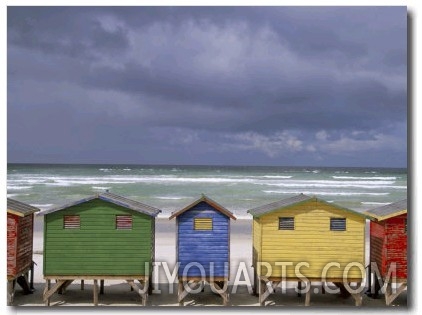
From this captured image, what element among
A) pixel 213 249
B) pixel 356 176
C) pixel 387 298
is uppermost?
pixel 356 176

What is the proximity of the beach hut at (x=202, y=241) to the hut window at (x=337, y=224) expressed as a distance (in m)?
3.31

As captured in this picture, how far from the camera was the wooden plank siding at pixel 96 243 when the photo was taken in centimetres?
2136

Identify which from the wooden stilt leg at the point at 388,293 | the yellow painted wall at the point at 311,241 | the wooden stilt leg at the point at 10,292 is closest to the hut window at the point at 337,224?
the yellow painted wall at the point at 311,241

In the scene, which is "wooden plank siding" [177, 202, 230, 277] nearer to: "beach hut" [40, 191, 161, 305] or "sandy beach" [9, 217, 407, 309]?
"beach hut" [40, 191, 161, 305]

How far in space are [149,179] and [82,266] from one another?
57.4 m

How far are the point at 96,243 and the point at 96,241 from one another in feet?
0.22

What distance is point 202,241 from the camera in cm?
2134

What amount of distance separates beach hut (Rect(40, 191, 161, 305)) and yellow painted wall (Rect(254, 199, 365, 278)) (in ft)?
12.8

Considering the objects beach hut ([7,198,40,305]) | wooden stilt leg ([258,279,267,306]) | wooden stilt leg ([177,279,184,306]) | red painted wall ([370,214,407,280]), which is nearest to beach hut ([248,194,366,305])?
wooden stilt leg ([258,279,267,306])

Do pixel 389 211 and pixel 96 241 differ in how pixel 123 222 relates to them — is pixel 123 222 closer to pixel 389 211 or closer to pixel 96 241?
pixel 96 241

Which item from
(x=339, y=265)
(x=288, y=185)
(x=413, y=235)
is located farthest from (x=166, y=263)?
(x=288, y=185)

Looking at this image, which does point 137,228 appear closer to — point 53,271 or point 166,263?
point 53,271

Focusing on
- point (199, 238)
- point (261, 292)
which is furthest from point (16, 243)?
point (261, 292)

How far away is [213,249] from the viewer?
70.1ft
